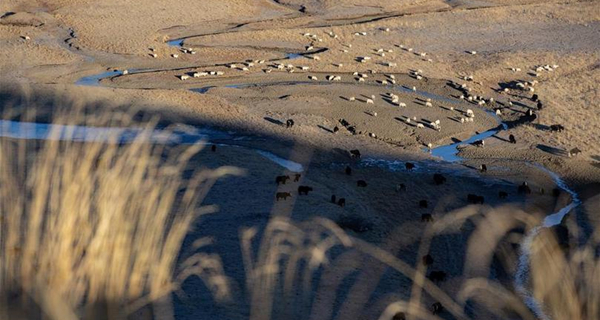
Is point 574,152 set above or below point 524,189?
below

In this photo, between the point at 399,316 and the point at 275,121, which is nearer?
the point at 399,316

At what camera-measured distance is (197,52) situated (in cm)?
3238

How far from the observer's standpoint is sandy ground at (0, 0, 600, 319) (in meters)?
18.8

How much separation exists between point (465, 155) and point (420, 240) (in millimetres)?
6719

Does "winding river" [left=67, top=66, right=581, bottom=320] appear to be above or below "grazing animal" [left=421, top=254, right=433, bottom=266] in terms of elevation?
below

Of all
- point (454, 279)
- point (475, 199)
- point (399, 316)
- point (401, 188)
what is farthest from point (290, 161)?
point (399, 316)

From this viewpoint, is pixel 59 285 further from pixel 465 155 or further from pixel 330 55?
pixel 330 55

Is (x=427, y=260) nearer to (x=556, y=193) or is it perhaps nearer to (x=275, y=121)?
(x=556, y=193)

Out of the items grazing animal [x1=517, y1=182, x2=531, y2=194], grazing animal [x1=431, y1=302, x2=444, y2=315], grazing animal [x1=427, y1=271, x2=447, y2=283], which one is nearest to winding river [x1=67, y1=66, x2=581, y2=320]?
grazing animal [x1=517, y1=182, x2=531, y2=194]

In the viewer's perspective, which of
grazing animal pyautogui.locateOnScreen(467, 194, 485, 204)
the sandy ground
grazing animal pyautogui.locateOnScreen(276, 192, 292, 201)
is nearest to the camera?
grazing animal pyautogui.locateOnScreen(276, 192, 292, 201)

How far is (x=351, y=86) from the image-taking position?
94.5ft

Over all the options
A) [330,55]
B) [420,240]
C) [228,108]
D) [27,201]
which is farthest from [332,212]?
[330,55]

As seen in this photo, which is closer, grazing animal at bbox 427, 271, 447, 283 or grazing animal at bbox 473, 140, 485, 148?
grazing animal at bbox 427, 271, 447, 283

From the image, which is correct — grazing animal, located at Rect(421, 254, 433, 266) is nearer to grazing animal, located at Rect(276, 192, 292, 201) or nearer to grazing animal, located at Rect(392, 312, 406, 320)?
grazing animal, located at Rect(276, 192, 292, 201)
